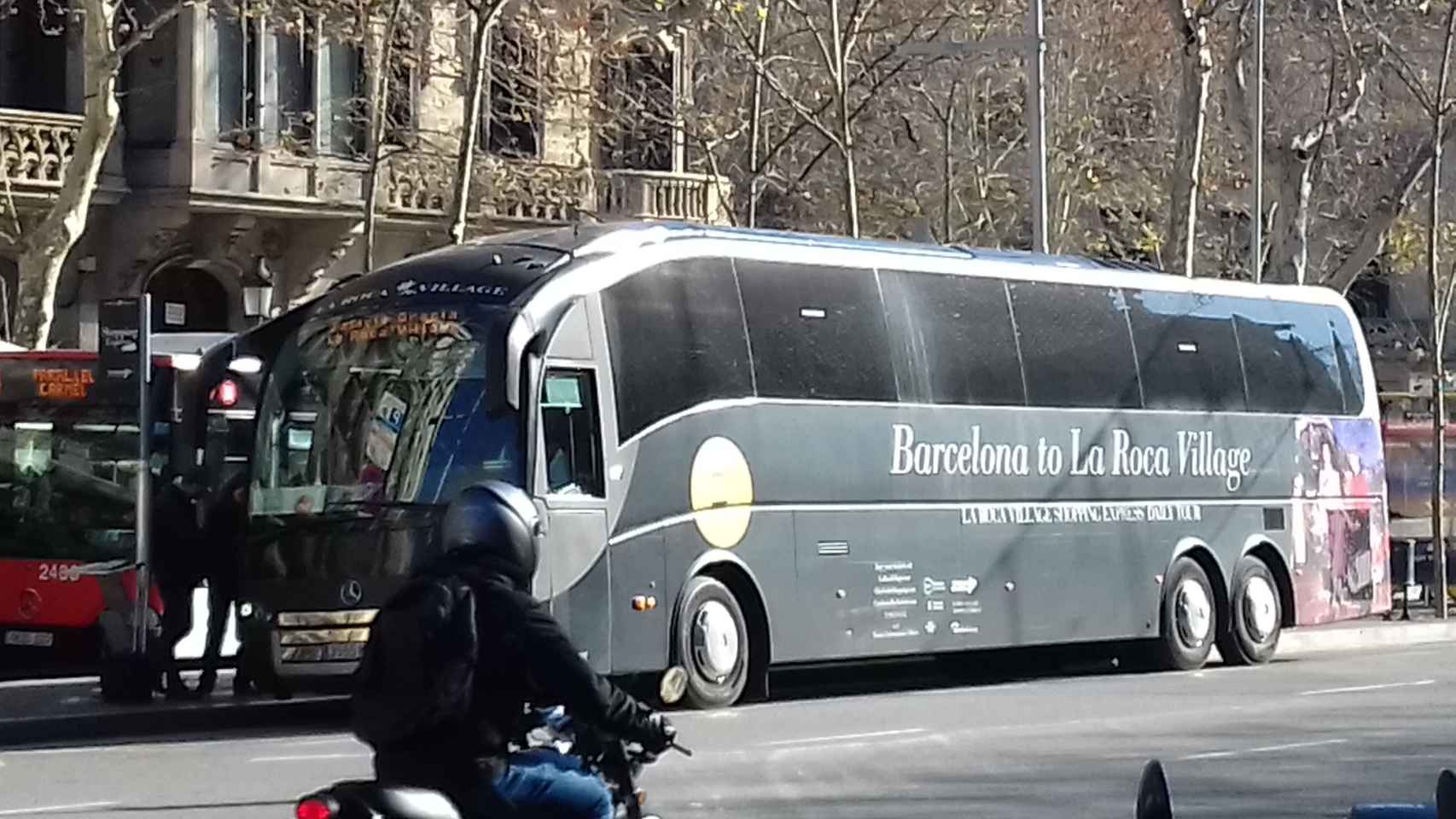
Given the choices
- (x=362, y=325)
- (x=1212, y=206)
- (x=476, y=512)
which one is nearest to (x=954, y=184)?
(x=1212, y=206)

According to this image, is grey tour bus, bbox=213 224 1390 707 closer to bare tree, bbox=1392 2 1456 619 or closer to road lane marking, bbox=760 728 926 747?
road lane marking, bbox=760 728 926 747

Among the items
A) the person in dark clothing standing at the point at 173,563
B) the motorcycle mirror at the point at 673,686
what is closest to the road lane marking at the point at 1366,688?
the person in dark clothing standing at the point at 173,563

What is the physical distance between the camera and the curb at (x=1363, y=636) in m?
27.4

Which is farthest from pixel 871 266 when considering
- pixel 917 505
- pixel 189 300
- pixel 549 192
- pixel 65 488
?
pixel 189 300

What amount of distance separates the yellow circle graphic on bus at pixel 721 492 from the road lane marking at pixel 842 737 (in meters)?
2.41

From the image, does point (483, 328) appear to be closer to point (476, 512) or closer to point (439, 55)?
point (476, 512)

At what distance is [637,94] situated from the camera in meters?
36.4

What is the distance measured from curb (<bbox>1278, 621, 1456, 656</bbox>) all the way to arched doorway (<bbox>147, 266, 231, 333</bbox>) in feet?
52.4

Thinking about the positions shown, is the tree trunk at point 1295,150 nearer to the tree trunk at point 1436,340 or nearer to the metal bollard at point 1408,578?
Answer: the tree trunk at point 1436,340

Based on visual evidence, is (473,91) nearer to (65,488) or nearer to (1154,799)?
(65,488)

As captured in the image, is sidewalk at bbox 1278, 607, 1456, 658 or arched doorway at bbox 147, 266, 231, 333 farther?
arched doorway at bbox 147, 266, 231, 333

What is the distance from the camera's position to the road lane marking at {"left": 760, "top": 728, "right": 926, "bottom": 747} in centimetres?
1606

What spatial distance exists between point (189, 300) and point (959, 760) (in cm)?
2284

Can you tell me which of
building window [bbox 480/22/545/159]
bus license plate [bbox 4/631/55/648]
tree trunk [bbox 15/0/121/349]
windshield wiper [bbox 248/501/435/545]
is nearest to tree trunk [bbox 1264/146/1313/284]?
building window [bbox 480/22/545/159]
